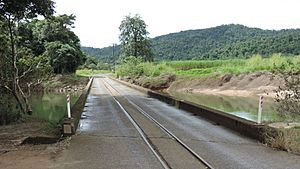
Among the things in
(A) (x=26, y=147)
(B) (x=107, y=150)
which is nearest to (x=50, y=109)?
(A) (x=26, y=147)

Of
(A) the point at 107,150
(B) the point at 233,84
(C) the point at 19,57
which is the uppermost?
(C) the point at 19,57

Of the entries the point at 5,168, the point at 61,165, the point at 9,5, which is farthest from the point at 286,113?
the point at 9,5

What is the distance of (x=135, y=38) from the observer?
9150 cm

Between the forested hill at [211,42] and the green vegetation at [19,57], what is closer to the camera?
the green vegetation at [19,57]

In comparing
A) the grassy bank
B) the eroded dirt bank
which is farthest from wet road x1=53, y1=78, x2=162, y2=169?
the grassy bank

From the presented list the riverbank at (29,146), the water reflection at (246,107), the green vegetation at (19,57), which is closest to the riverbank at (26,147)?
the riverbank at (29,146)

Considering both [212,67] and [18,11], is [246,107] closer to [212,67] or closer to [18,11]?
[18,11]

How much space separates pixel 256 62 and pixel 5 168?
48.3m

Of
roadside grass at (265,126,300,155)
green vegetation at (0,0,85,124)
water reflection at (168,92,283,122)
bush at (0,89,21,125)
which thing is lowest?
water reflection at (168,92,283,122)

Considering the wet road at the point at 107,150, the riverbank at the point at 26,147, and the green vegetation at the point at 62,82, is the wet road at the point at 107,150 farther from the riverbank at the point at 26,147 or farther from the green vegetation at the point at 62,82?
the green vegetation at the point at 62,82

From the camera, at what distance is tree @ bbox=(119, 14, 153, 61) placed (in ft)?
298

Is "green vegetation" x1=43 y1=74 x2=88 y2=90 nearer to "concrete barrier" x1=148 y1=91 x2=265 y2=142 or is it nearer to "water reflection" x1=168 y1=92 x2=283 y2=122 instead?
"water reflection" x1=168 y1=92 x2=283 y2=122

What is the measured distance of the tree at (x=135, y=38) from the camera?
90.8m

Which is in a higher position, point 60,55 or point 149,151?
point 60,55
